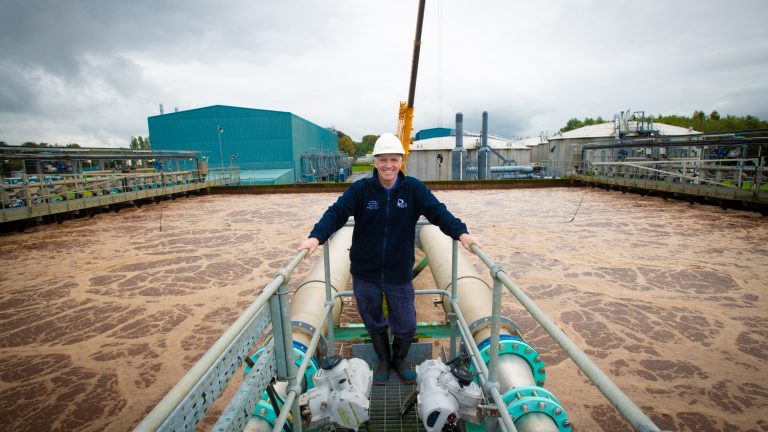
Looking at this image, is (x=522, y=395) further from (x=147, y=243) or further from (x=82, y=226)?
(x=82, y=226)

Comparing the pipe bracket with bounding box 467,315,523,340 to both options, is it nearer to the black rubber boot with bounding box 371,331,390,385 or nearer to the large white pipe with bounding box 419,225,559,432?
the large white pipe with bounding box 419,225,559,432

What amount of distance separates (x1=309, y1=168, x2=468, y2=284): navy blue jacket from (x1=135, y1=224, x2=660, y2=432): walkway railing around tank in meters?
0.54

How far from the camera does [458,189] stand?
19906 mm

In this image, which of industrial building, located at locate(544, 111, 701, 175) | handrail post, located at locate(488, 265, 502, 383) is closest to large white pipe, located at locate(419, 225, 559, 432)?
handrail post, located at locate(488, 265, 502, 383)

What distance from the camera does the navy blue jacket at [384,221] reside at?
2568mm

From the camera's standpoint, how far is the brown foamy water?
3398 mm

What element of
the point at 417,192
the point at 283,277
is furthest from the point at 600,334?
the point at 283,277

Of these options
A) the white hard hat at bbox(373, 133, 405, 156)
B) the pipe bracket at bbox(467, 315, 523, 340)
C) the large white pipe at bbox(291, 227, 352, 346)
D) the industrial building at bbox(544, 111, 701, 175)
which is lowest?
the pipe bracket at bbox(467, 315, 523, 340)

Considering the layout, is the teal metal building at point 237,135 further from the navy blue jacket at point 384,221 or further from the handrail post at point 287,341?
the handrail post at point 287,341

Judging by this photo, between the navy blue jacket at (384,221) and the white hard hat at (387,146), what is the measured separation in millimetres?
220

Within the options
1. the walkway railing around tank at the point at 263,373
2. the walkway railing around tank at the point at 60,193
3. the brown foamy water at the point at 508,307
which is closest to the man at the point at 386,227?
the walkway railing around tank at the point at 263,373

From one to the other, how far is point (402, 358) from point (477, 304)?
762 millimetres

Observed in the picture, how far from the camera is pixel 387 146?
2.58 m

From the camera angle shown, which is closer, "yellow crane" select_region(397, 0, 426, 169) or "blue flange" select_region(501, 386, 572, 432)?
"blue flange" select_region(501, 386, 572, 432)
